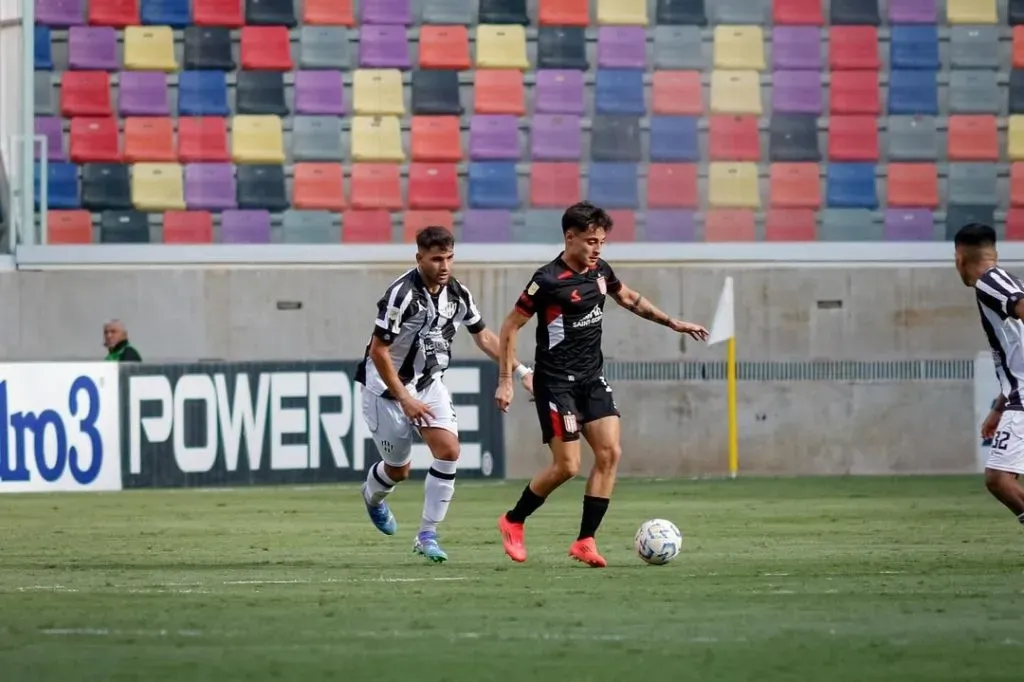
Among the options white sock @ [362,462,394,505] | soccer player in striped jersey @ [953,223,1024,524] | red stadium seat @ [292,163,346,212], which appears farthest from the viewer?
red stadium seat @ [292,163,346,212]

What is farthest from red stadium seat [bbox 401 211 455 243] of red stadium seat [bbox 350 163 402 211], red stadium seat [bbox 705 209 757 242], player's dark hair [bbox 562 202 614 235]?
player's dark hair [bbox 562 202 614 235]

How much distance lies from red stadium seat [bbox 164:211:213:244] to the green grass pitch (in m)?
7.19

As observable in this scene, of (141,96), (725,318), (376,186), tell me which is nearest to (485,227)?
(376,186)

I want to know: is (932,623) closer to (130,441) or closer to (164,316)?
(130,441)

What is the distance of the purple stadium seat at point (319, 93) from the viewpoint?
76.3 feet

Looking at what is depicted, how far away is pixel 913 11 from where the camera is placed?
23.9 meters

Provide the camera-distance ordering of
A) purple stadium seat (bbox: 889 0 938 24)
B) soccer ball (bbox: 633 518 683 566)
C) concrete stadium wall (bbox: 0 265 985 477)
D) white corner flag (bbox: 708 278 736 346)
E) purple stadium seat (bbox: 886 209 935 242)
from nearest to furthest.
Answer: soccer ball (bbox: 633 518 683 566) < white corner flag (bbox: 708 278 736 346) < concrete stadium wall (bbox: 0 265 985 477) < purple stadium seat (bbox: 886 209 935 242) < purple stadium seat (bbox: 889 0 938 24)

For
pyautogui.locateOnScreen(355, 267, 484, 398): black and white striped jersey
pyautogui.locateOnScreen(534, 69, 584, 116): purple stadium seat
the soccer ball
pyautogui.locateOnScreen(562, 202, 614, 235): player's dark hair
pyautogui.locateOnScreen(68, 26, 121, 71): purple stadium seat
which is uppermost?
pyautogui.locateOnScreen(68, 26, 121, 71): purple stadium seat

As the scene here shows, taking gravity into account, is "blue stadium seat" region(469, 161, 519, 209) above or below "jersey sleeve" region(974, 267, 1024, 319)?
above

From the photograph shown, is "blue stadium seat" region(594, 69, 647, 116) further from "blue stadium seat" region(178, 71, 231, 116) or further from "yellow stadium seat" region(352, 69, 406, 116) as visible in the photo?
"blue stadium seat" region(178, 71, 231, 116)

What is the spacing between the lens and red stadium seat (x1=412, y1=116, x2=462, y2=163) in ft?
76.0

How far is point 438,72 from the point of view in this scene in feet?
76.8

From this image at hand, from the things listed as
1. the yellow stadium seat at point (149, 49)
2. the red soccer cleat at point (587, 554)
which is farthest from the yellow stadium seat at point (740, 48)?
the red soccer cleat at point (587, 554)

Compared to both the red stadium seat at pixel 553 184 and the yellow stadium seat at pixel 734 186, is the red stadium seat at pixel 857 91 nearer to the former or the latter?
the yellow stadium seat at pixel 734 186
